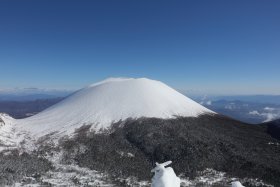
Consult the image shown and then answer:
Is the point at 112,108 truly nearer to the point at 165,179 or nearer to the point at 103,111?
Result: the point at 103,111

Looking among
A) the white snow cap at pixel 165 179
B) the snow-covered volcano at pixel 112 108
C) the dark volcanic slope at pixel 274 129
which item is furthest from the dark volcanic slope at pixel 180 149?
the white snow cap at pixel 165 179

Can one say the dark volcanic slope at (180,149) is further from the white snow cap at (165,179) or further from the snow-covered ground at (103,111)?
the white snow cap at (165,179)

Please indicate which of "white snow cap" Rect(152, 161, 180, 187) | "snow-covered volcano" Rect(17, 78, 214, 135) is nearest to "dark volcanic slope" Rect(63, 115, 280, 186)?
"snow-covered volcano" Rect(17, 78, 214, 135)

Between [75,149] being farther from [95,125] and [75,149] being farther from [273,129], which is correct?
[273,129]

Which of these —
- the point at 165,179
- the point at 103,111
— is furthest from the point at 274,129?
the point at 165,179

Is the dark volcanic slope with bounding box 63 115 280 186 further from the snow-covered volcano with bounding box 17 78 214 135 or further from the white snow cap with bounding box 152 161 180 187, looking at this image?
the white snow cap with bounding box 152 161 180 187
